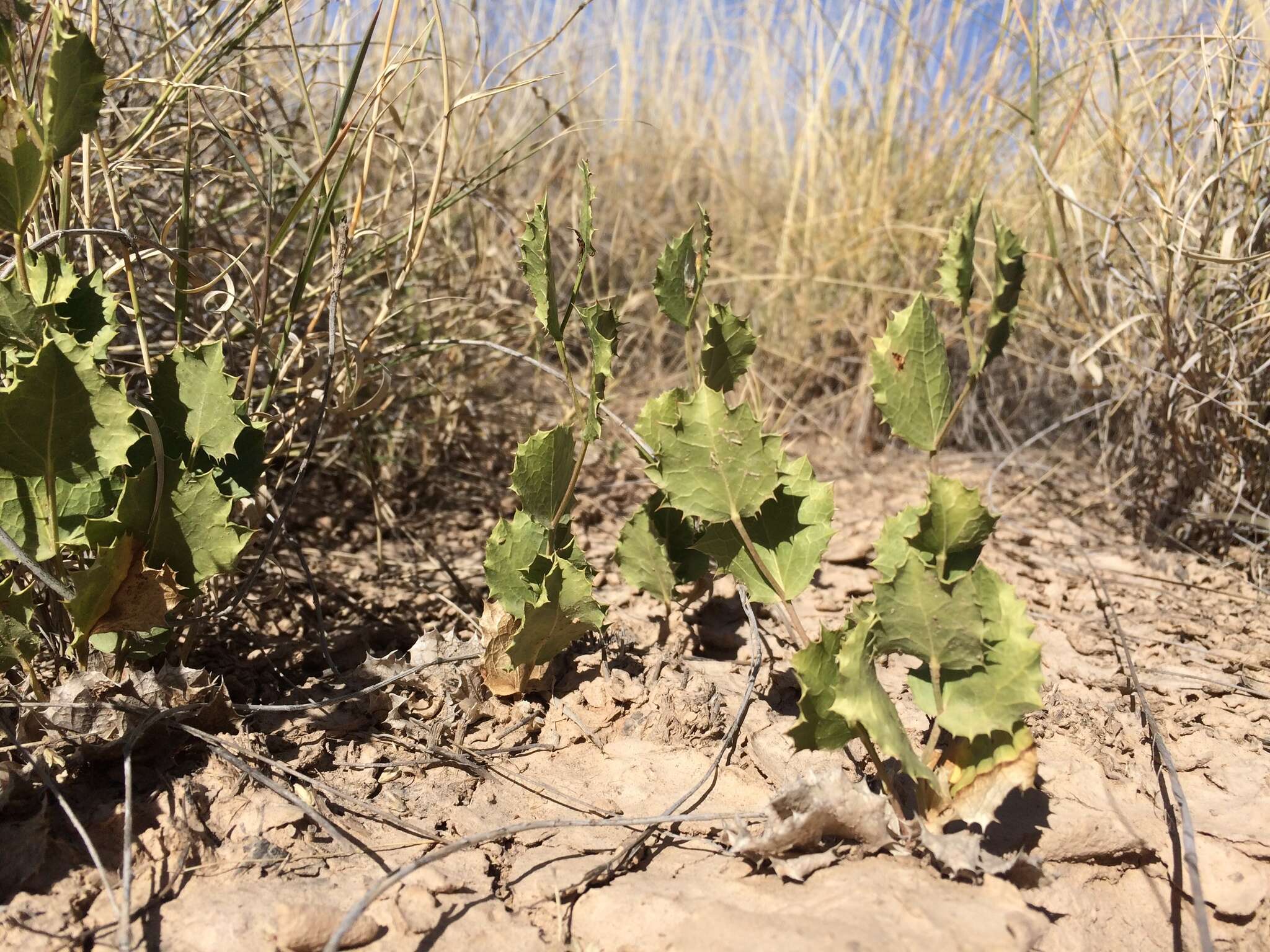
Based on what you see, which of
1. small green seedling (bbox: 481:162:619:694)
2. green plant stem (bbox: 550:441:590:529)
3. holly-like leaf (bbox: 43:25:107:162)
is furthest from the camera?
green plant stem (bbox: 550:441:590:529)

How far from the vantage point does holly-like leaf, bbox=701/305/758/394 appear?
1214 millimetres

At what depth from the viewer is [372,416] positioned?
5.77 ft

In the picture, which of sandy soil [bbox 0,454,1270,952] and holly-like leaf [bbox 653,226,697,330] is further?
holly-like leaf [bbox 653,226,697,330]

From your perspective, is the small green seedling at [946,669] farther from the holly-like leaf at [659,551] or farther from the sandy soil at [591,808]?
the holly-like leaf at [659,551]

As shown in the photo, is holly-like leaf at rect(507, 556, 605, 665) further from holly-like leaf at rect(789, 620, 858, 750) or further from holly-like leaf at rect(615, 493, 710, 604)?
holly-like leaf at rect(789, 620, 858, 750)

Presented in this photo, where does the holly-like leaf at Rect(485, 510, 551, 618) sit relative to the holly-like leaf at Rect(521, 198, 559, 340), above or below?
below

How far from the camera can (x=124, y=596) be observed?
3.26ft

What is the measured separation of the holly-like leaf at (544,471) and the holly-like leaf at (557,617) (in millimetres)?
88

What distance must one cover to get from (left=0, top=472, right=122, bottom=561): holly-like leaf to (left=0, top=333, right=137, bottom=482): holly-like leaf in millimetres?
19

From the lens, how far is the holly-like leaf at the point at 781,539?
1156 mm

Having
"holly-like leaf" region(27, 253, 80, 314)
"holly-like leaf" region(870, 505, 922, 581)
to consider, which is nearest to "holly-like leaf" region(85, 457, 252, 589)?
"holly-like leaf" region(27, 253, 80, 314)

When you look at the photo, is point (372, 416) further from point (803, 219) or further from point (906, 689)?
point (803, 219)

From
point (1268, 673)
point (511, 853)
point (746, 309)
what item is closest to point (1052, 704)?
point (1268, 673)

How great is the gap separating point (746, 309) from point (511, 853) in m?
2.17
